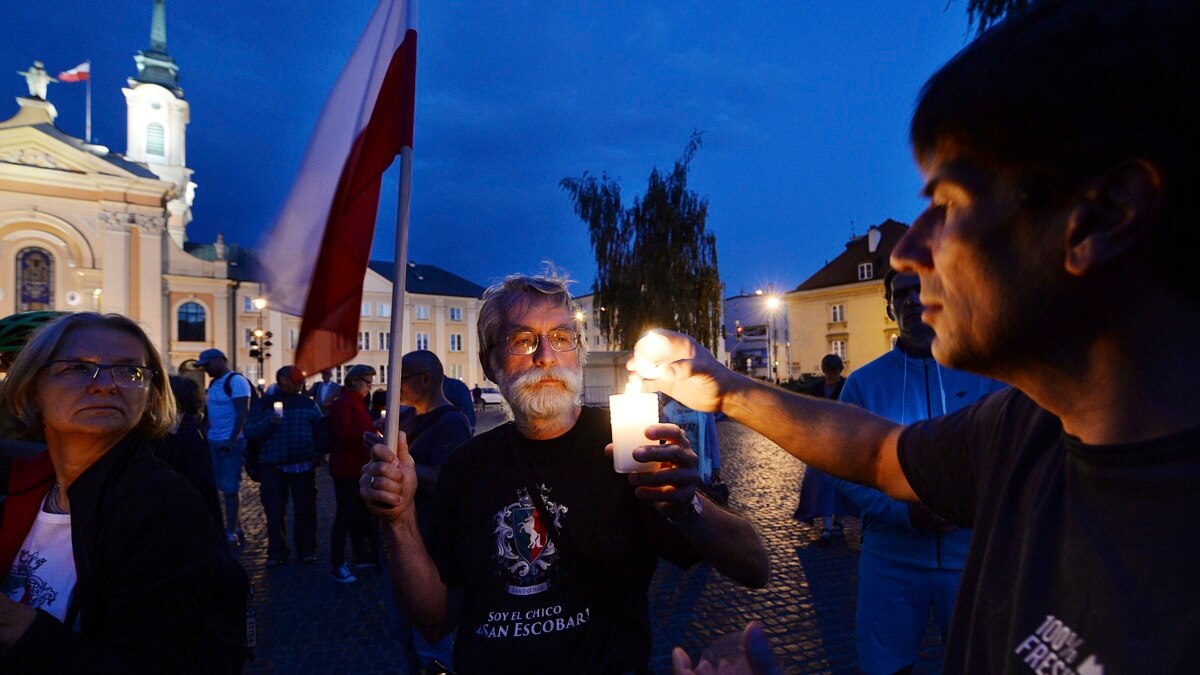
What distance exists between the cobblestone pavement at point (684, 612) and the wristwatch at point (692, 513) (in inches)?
90.6

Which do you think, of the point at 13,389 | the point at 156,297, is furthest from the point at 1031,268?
the point at 156,297

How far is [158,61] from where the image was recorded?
59.1 m

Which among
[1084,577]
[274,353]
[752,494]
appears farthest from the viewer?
[274,353]

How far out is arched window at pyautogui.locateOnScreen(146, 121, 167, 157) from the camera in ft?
181

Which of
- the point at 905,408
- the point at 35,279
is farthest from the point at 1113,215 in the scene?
the point at 35,279

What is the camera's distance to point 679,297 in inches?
931

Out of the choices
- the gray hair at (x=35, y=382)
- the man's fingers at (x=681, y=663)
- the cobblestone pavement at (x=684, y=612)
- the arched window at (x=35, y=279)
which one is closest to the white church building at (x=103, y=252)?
the arched window at (x=35, y=279)

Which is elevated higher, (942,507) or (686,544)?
(942,507)

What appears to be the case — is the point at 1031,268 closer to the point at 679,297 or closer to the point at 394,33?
the point at 394,33

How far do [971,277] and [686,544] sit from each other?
50.8 inches

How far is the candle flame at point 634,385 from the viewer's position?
1.74 metres

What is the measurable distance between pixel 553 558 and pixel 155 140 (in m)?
67.2

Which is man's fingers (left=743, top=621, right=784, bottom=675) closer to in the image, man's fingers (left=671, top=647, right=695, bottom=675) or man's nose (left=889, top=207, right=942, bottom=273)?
man's fingers (left=671, top=647, right=695, bottom=675)

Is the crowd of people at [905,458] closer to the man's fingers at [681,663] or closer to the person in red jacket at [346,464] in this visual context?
the man's fingers at [681,663]
